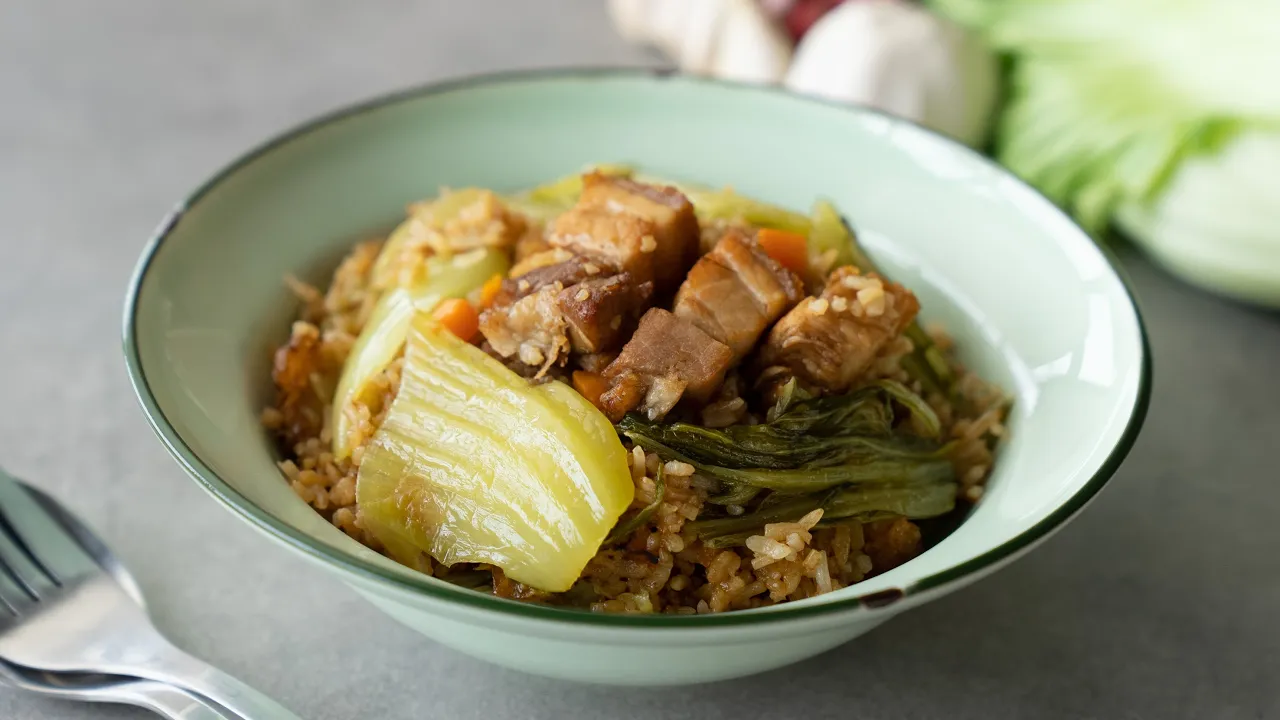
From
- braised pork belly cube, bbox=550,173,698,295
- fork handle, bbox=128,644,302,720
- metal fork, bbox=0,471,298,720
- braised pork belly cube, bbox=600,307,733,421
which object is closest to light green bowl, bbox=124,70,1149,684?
fork handle, bbox=128,644,302,720

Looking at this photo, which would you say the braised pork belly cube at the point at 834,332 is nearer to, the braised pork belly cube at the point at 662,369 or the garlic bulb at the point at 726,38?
the braised pork belly cube at the point at 662,369

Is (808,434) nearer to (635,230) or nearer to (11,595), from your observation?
(635,230)

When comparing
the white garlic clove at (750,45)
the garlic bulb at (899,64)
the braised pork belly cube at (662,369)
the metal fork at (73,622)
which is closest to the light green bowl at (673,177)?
the metal fork at (73,622)

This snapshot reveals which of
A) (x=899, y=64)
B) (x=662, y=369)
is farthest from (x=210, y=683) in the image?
(x=899, y=64)

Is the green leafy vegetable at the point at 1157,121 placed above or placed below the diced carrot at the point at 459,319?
below

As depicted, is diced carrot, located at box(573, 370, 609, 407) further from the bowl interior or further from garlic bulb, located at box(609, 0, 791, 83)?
garlic bulb, located at box(609, 0, 791, 83)

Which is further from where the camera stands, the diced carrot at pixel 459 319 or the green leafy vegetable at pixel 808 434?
→ the diced carrot at pixel 459 319
